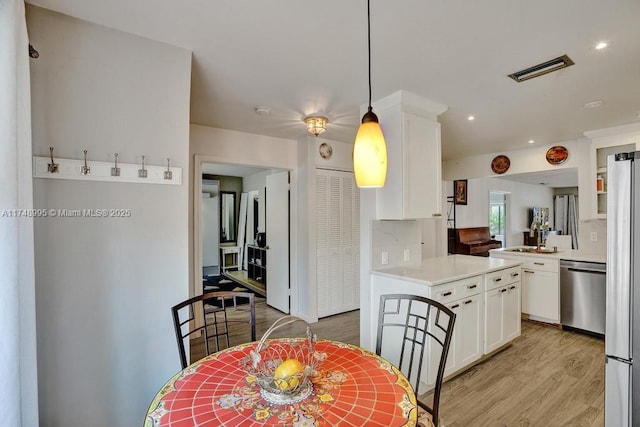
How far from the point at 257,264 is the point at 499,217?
5.72 metres

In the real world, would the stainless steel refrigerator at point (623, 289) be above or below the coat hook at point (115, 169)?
below

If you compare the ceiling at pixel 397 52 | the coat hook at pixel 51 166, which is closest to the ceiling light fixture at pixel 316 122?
the ceiling at pixel 397 52

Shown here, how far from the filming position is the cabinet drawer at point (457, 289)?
2.38 meters

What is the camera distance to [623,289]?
4.13ft

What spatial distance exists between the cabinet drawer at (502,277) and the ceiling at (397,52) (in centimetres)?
159

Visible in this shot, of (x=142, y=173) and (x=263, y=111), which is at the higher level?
(x=263, y=111)

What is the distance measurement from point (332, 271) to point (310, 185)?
1.23 meters

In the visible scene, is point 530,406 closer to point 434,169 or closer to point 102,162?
point 434,169

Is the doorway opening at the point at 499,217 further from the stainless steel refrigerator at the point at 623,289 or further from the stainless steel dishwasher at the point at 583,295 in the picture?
the stainless steel refrigerator at the point at 623,289

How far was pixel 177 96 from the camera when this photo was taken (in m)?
1.93

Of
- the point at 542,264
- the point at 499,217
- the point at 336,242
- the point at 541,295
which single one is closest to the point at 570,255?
the point at 542,264

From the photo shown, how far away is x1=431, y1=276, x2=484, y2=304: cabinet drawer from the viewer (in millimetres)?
2377

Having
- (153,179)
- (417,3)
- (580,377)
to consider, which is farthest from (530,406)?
(153,179)

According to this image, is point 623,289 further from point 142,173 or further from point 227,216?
point 227,216
